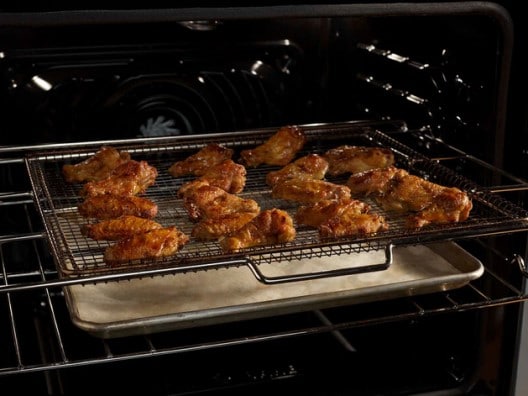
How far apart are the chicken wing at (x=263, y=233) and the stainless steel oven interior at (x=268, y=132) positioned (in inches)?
4.4

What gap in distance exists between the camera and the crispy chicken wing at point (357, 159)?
1.92 m

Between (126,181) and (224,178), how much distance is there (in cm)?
19

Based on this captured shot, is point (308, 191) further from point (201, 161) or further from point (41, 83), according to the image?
point (41, 83)

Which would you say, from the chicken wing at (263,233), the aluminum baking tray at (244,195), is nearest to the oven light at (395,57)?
the aluminum baking tray at (244,195)

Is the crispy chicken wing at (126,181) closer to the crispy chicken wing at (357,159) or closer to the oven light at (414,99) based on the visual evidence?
the crispy chicken wing at (357,159)

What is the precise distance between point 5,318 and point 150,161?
457mm

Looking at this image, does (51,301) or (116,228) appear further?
(51,301)

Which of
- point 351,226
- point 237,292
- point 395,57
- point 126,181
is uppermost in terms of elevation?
point 395,57

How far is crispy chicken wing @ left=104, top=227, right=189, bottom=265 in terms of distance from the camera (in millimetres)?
1495

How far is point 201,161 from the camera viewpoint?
6.23ft

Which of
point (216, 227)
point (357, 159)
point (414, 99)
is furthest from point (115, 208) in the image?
point (414, 99)

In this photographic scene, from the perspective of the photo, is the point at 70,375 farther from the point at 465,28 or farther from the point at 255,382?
the point at 465,28

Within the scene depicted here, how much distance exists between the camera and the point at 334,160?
1957 millimetres

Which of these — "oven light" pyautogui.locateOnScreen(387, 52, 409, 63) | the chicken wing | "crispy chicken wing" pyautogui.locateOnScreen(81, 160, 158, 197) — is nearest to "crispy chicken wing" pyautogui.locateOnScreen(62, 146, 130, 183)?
"crispy chicken wing" pyautogui.locateOnScreen(81, 160, 158, 197)
